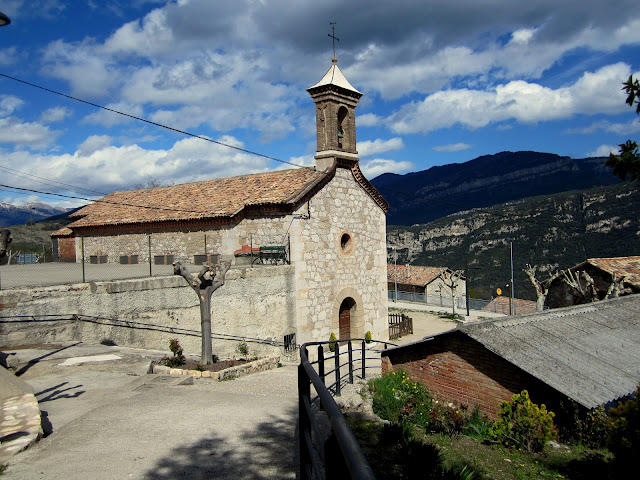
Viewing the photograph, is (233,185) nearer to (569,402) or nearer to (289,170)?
(289,170)

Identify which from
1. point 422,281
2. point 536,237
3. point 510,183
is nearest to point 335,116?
point 422,281

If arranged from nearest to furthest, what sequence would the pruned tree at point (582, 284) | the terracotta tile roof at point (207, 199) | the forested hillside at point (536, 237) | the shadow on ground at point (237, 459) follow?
the shadow on ground at point (237, 459)
the terracotta tile roof at point (207, 199)
the pruned tree at point (582, 284)
the forested hillside at point (536, 237)

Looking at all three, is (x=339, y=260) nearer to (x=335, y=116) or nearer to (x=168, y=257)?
(x=335, y=116)

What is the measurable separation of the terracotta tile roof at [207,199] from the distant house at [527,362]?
872 centimetres

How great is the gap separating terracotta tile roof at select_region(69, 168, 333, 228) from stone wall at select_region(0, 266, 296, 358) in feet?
9.87

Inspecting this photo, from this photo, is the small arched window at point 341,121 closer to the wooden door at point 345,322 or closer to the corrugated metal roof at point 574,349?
the wooden door at point 345,322

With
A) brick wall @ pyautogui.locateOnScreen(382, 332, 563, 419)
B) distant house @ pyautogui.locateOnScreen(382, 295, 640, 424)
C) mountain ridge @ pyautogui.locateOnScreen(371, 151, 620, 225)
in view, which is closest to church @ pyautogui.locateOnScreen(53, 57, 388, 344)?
brick wall @ pyautogui.locateOnScreen(382, 332, 563, 419)

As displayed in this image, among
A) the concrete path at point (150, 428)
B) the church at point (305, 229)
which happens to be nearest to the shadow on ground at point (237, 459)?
the concrete path at point (150, 428)

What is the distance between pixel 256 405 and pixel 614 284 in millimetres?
20436

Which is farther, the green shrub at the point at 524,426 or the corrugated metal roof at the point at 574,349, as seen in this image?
the corrugated metal roof at the point at 574,349

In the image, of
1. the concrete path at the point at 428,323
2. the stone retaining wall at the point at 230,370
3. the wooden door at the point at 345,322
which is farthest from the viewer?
the concrete path at the point at 428,323

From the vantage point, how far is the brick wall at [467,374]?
344 inches

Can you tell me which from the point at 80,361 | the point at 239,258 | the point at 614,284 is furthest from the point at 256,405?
the point at 614,284

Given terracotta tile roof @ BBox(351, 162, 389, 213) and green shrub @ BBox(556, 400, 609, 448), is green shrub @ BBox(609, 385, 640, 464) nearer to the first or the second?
green shrub @ BBox(556, 400, 609, 448)
